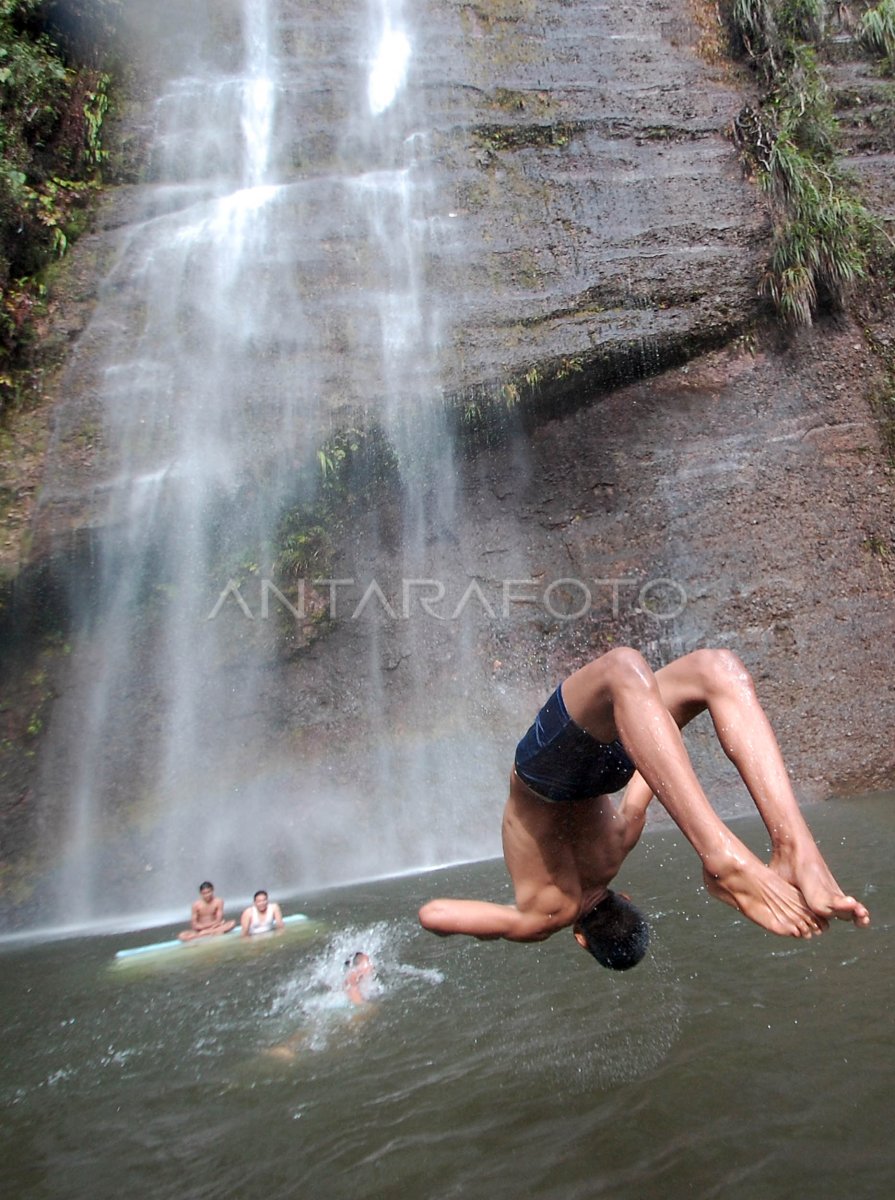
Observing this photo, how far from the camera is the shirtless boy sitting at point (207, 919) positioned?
775 centimetres

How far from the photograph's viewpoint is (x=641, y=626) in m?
11.4

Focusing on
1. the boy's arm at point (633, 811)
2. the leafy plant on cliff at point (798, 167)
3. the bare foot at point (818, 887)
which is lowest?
the leafy plant on cliff at point (798, 167)

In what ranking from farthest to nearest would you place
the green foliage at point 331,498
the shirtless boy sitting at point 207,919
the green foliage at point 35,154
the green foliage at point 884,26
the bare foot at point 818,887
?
the green foliage at point 884,26, the green foliage at point 35,154, the green foliage at point 331,498, the shirtless boy sitting at point 207,919, the bare foot at point 818,887

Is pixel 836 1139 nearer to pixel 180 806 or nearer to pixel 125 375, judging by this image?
pixel 180 806

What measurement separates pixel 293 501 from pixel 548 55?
787 centimetres

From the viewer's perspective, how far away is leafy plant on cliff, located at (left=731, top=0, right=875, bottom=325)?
12133 mm

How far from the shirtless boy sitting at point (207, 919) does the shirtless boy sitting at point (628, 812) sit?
180 inches

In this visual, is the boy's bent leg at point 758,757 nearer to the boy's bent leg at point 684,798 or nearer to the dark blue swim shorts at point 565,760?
the boy's bent leg at point 684,798

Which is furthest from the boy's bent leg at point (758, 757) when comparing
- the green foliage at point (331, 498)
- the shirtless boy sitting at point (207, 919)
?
the green foliage at point (331, 498)

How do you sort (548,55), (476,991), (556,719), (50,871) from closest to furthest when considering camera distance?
1. (556,719)
2. (476,991)
3. (50,871)
4. (548,55)

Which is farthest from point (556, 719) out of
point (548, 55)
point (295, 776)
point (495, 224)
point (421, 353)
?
point (548, 55)

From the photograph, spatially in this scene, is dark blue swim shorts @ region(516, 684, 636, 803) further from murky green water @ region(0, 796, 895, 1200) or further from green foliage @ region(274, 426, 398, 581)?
green foliage @ region(274, 426, 398, 581)

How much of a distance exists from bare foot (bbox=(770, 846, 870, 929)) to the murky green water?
0.78m

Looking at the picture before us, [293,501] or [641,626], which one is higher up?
[293,501]
